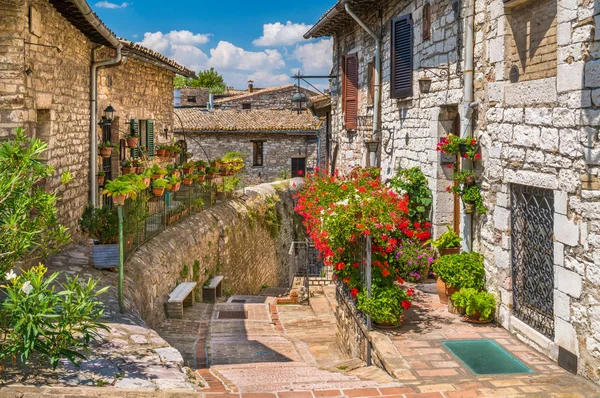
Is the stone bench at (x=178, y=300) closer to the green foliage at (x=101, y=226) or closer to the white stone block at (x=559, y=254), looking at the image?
the green foliage at (x=101, y=226)

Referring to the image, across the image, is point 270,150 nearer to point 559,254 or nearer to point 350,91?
point 350,91

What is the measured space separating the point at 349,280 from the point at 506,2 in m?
3.94

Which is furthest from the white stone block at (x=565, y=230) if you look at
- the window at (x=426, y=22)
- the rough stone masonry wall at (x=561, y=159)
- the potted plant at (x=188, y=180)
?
the potted plant at (x=188, y=180)

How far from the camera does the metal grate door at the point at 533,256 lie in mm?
6910

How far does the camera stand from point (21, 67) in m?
8.21

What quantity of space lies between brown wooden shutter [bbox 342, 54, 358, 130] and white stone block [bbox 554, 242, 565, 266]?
9.54 meters

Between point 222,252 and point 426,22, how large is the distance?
7111 millimetres

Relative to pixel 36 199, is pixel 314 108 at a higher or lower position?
higher

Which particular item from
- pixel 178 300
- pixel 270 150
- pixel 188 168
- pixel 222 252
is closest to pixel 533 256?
pixel 178 300

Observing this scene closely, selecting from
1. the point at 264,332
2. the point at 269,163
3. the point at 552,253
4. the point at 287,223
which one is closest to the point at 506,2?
the point at 552,253

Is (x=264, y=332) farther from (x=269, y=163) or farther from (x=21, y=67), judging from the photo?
(x=269, y=163)

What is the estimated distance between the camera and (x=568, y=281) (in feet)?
20.8

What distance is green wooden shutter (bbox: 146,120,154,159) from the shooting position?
16016 millimetres

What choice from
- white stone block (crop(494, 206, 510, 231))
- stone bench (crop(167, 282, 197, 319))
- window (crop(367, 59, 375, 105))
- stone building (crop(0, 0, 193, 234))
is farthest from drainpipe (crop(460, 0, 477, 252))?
window (crop(367, 59, 375, 105))
